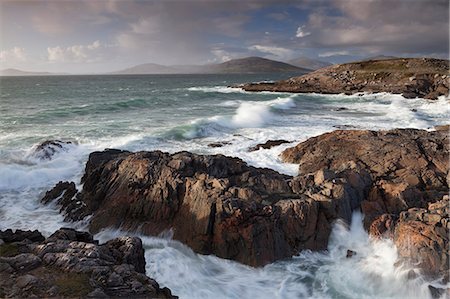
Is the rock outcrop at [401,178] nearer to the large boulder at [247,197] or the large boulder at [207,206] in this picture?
the large boulder at [247,197]

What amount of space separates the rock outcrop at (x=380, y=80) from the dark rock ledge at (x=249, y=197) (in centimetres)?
4736

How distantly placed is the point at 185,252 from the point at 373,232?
247 inches

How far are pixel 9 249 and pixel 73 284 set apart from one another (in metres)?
2.68

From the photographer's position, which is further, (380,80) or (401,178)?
(380,80)

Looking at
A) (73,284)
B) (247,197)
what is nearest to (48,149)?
(247,197)

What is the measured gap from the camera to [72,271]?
26.5 feet

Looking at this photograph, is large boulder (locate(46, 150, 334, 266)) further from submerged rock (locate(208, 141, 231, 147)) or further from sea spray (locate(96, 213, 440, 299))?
submerged rock (locate(208, 141, 231, 147))

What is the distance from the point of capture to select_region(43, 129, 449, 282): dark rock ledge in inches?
467

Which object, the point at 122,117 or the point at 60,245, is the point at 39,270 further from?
the point at 122,117

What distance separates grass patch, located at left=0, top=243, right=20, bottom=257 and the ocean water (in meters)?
3.66

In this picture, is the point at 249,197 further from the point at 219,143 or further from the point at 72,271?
the point at 219,143

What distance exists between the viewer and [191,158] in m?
14.9

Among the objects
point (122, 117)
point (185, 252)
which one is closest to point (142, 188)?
point (185, 252)

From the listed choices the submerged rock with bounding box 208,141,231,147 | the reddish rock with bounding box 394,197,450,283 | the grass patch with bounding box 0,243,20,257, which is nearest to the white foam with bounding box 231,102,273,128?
the submerged rock with bounding box 208,141,231,147
